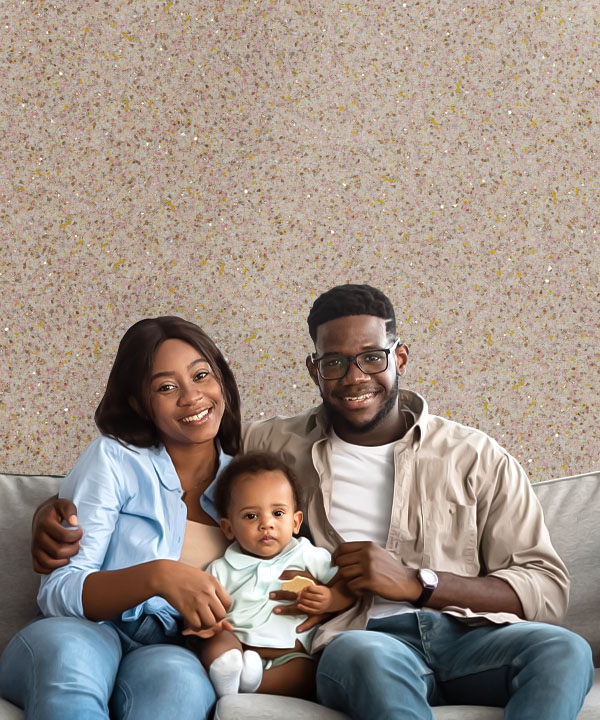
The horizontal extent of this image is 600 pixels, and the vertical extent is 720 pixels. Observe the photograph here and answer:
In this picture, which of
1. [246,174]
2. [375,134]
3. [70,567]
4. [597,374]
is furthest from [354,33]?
[70,567]

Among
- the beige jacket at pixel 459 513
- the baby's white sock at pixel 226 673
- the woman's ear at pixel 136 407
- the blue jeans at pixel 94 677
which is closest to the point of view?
the blue jeans at pixel 94 677

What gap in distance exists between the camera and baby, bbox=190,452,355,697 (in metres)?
1.74

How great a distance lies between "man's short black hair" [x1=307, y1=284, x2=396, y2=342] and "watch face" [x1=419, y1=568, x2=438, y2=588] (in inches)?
23.6

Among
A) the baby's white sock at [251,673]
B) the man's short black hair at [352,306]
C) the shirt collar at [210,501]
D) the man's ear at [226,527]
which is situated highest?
the man's short black hair at [352,306]

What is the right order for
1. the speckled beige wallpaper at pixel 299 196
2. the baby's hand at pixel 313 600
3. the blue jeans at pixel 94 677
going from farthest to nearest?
the speckled beige wallpaper at pixel 299 196, the baby's hand at pixel 313 600, the blue jeans at pixel 94 677

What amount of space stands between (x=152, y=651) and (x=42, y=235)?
4.64ft

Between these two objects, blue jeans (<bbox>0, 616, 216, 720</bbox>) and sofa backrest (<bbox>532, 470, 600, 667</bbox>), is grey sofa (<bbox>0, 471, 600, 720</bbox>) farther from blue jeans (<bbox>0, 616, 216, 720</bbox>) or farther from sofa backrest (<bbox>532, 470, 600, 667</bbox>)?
blue jeans (<bbox>0, 616, 216, 720</bbox>)

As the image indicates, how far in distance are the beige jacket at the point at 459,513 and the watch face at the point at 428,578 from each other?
0.12 meters

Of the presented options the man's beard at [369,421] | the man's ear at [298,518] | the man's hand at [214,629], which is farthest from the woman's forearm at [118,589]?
the man's beard at [369,421]

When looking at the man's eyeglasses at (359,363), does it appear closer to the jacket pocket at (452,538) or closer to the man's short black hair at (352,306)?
the man's short black hair at (352,306)

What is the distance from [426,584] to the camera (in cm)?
183

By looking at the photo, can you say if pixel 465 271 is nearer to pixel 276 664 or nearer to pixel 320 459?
pixel 320 459

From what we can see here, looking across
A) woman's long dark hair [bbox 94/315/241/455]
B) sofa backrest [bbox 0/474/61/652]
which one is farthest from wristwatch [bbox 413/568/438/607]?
sofa backrest [bbox 0/474/61/652]

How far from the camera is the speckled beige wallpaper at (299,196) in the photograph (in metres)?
2.63
